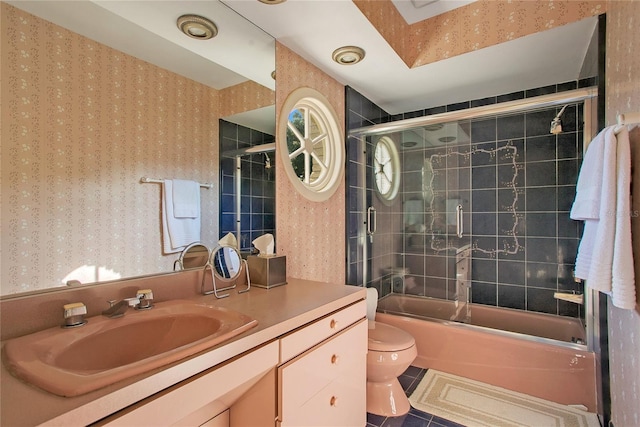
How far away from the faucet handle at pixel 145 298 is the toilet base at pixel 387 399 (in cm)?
144

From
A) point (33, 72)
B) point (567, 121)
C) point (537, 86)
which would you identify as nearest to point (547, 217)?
point (567, 121)

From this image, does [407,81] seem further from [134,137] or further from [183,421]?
[183,421]

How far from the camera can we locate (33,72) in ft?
2.96

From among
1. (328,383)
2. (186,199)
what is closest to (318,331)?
(328,383)

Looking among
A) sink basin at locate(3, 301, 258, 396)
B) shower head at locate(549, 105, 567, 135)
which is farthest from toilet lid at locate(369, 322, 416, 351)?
shower head at locate(549, 105, 567, 135)

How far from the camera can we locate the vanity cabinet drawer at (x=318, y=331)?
3.44 ft

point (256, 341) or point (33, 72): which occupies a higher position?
point (33, 72)

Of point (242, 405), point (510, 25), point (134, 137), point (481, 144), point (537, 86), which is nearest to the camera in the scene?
point (242, 405)

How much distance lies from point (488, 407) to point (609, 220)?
1.33 meters

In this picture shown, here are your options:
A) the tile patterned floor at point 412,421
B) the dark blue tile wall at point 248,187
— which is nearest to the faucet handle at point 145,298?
the dark blue tile wall at point 248,187

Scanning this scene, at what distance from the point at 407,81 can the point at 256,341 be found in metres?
2.26

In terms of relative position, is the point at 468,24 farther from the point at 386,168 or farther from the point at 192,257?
the point at 192,257

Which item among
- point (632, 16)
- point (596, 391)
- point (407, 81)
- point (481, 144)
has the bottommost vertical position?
point (596, 391)

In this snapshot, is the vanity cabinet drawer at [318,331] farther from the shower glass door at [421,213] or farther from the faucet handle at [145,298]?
the shower glass door at [421,213]
